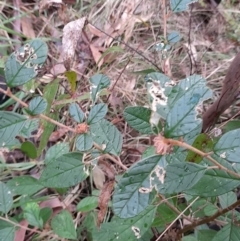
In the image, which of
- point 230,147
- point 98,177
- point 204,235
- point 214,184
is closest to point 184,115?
point 230,147

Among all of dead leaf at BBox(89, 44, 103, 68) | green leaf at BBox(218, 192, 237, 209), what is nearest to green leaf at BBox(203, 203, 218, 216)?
green leaf at BBox(218, 192, 237, 209)

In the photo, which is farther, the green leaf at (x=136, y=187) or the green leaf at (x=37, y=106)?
the green leaf at (x=37, y=106)

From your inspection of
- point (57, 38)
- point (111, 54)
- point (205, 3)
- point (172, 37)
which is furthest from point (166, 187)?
point (205, 3)

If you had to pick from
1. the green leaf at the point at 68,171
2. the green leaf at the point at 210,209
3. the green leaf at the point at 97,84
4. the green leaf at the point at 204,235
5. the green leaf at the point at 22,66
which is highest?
the green leaf at the point at 22,66

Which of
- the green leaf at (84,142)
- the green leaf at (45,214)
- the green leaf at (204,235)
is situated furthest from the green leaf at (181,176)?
the green leaf at (45,214)

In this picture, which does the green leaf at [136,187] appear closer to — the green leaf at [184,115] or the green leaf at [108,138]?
the green leaf at [184,115]

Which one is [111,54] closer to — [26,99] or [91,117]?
[26,99]

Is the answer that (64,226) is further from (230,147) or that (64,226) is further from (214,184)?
(230,147)
